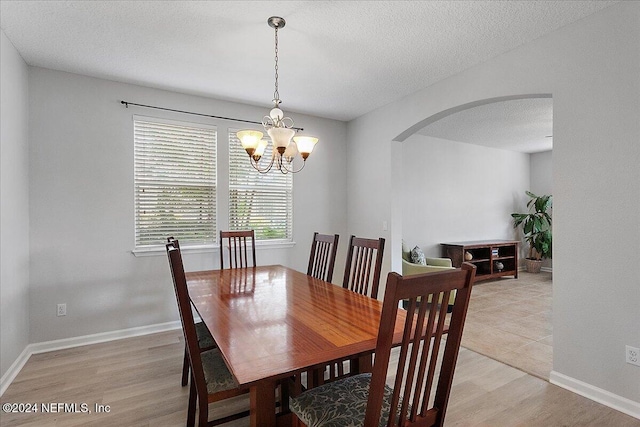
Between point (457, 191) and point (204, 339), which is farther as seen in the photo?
point (457, 191)

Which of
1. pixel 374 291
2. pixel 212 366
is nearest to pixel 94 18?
pixel 212 366

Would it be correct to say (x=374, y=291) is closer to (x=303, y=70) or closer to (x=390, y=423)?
(x=390, y=423)

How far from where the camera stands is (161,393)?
7.62 feet

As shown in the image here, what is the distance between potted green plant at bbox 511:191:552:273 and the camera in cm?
677

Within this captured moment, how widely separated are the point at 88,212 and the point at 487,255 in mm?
6133

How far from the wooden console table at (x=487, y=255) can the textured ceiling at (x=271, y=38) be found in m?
3.35

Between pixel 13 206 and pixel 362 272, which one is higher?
pixel 13 206

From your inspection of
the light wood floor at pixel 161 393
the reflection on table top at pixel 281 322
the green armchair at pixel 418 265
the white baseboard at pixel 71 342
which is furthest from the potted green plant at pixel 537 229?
the white baseboard at pixel 71 342

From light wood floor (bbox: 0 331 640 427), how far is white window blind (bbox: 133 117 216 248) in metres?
1.19

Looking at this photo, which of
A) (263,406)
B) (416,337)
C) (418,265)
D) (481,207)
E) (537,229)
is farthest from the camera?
(537,229)

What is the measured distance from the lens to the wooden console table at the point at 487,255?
228 inches

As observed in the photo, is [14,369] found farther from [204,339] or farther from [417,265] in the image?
[417,265]

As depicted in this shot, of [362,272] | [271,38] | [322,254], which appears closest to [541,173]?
[322,254]

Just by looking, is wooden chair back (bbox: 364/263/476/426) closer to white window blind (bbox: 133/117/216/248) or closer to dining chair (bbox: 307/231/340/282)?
dining chair (bbox: 307/231/340/282)
